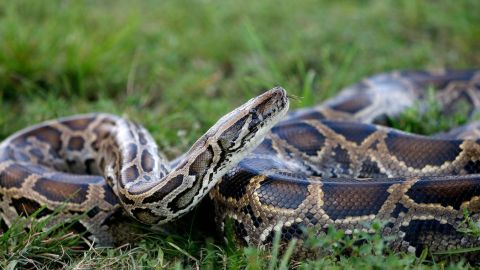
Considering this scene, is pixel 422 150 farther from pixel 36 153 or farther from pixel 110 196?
pixel 36 153

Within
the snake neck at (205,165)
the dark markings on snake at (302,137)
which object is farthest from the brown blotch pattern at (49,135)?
the dark markings on snake at (302,137)

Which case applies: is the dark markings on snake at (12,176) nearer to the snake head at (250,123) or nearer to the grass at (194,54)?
the grass at (194,54)

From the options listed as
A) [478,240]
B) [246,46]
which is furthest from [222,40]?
[478,240]

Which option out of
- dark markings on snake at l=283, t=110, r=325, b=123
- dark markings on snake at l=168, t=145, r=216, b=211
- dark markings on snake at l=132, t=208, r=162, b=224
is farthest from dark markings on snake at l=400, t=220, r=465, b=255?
dark markings on snake at l=283, t=110, r=325, b=123

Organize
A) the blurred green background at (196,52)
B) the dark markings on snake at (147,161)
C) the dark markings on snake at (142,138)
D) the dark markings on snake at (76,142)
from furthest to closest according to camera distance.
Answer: the blurred green background at (196,52) < the dark markings on snake at (76,142) < the dark markings on snake at (142,138) < the dark markings on snake at (147,161)

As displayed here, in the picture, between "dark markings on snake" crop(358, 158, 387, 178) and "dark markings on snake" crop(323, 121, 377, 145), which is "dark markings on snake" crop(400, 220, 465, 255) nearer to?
"dark markings on snake" crop(358, 158, 387, 178)

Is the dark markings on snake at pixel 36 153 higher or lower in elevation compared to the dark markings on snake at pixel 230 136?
lower
